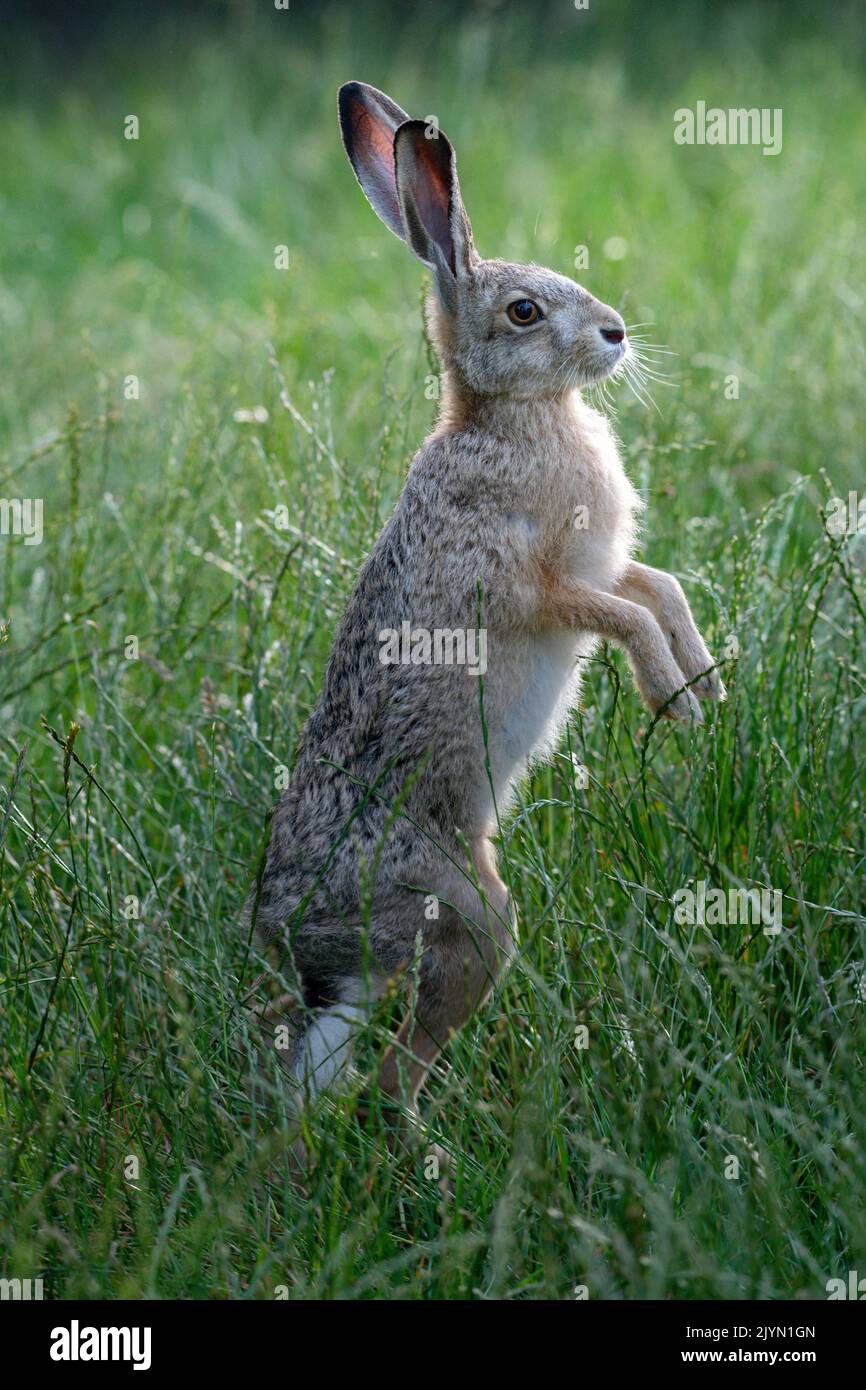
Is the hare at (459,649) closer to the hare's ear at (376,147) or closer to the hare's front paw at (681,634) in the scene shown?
the hare's front paw at (681,634)

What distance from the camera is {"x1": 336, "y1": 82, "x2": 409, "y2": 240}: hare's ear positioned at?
3752mm

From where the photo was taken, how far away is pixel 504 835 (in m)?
3.57

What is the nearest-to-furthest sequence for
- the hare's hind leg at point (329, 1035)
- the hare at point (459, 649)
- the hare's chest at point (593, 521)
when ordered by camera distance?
the hare's hind leg at point (329, 1035) < the hare at point (459, 649) < the hare's chest at point (593, 521)

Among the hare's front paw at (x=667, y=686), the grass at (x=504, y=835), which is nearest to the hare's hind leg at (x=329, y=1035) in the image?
the grass at (x=504, y=835)

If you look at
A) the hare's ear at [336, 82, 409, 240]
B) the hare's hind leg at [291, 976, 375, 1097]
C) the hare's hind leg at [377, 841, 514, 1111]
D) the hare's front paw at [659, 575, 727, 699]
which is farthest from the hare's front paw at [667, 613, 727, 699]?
the hare's ear at [336, 82, 409, 240]

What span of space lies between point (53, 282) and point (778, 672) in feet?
21.0

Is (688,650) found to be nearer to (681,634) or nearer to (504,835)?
(681,634)

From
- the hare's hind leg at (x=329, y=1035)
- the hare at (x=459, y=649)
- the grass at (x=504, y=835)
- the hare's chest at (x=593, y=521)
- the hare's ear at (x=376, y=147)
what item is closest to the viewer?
the grass at (x=504, y=835)

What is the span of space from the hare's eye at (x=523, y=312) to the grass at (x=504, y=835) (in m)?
0.66

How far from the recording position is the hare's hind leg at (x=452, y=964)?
11.1 feet

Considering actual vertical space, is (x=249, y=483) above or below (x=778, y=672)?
above

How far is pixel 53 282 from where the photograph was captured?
9109mm
